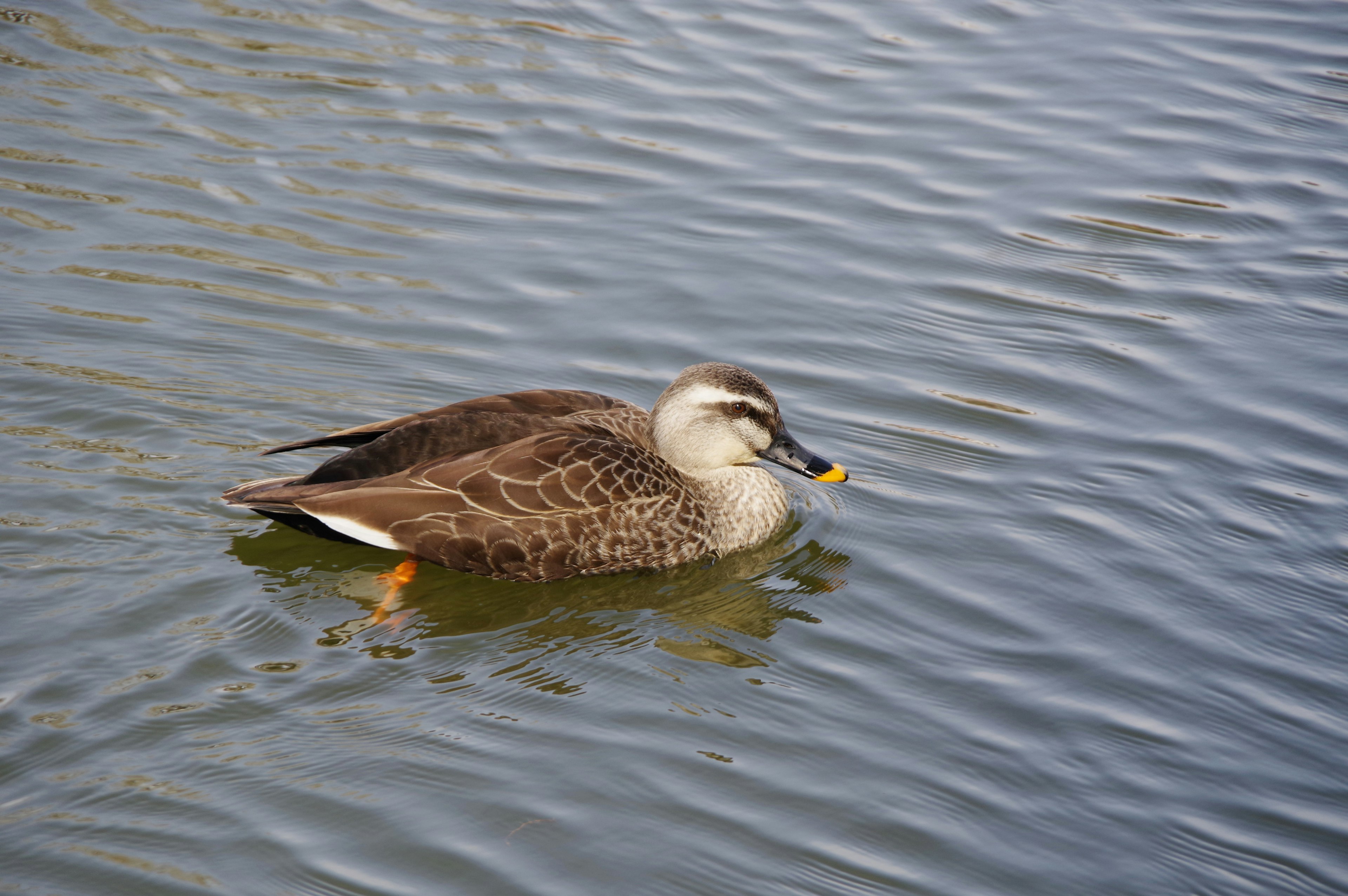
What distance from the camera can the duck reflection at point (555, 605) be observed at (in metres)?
6.28

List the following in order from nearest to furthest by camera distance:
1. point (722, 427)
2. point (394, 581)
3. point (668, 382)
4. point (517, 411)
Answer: point (394, 581)
point (517, 411)
point (722, 427)
point (668, 382)

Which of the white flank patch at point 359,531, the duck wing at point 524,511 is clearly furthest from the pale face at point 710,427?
the white flank patch at point 359,531

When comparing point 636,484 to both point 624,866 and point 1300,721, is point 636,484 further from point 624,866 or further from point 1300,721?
point 1300,721

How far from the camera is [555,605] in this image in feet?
21.9

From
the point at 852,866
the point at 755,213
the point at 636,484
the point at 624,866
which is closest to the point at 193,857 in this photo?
the point at 624,866

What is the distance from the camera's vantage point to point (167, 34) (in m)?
12.2

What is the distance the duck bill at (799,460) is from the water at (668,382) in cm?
36

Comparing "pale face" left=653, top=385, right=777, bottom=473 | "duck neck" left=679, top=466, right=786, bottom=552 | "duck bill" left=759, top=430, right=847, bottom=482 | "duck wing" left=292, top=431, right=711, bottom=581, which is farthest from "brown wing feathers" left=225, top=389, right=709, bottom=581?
"duck bill" left=759, top=430, right=847, bottom=482

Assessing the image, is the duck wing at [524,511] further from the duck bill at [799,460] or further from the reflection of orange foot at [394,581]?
the duck bill at [799,460]

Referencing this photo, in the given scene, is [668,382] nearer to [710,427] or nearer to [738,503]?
[710,427]

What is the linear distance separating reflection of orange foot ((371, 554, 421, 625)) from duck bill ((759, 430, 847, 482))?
6.43 feet

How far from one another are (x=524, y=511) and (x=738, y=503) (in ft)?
4.08

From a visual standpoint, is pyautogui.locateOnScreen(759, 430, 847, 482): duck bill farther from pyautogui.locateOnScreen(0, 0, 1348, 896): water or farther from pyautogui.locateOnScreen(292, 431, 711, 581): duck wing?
pyautogui.locateOnScreen(292, 431, 711, 581): duck wing

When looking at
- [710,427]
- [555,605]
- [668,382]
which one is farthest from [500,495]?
[668,382]
